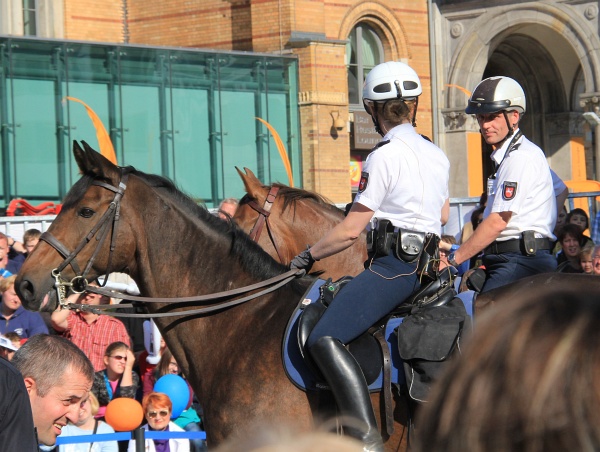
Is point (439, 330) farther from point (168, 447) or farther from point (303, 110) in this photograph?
point (303, 110)

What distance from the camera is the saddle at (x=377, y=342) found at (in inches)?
223

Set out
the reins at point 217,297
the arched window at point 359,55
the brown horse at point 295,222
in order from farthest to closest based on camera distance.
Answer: the arched window at point 359,55, the brown horse at point 295,222, the reins at point 217,297

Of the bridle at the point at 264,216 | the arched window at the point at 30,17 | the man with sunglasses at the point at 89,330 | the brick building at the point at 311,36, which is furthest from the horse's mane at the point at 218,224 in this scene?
the arched window at the point at 30,17

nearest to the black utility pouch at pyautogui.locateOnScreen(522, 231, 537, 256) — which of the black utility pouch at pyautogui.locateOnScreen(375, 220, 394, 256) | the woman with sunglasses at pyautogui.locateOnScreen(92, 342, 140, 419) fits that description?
the black utility pouch at pyautogui.locateOnScreen(375, 220, 394, 256)

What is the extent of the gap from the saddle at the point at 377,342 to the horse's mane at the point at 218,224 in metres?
0.52

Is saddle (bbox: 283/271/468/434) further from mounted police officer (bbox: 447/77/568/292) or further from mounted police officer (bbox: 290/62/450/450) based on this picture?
mounted police officer (bbox: 447/77/568/292)

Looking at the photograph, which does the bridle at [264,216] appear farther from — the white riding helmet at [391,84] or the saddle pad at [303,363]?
the white riding helmet at [391,84]

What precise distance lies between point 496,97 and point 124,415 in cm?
359

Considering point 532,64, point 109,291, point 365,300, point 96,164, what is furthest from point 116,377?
point 532,64

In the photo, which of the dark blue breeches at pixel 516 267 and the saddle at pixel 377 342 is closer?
the saddle at pixel 377 342

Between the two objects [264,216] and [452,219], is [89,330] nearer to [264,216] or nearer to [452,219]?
[264,216]

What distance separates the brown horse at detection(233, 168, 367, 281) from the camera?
28.6 ft

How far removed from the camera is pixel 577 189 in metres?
19.1

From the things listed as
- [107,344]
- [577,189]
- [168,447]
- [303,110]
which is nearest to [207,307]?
[168,447]
